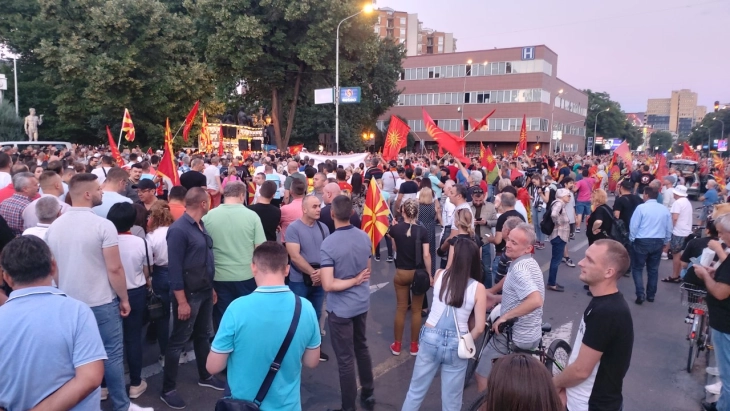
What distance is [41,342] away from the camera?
2.29 m

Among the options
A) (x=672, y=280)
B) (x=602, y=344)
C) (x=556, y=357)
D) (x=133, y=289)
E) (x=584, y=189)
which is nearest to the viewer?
(x=602, y=344)

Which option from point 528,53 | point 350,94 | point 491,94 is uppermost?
point 528,53

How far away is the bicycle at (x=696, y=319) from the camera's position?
18.0 feet

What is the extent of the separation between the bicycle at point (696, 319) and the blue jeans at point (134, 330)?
580cm

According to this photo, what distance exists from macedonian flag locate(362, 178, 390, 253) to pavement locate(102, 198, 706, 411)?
1316 millimetres

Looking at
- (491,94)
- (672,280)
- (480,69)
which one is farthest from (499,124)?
(672,280)

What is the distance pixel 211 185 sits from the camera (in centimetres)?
1091

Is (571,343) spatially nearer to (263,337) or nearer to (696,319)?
(696,319)

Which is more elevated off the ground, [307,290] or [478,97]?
[478,97]

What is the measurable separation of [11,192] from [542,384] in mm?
6847

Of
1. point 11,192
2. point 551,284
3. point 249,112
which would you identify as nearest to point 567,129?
point 249,112

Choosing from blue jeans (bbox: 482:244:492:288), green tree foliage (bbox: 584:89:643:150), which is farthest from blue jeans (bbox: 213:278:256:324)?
green tree foliage (bbox: 584:89:643:150)

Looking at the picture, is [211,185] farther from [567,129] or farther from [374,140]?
[567,129]

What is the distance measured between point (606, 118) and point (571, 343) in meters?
102
